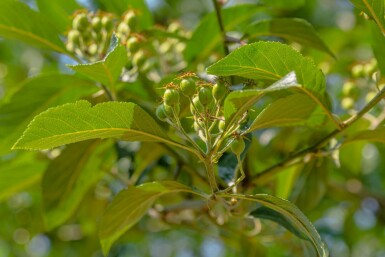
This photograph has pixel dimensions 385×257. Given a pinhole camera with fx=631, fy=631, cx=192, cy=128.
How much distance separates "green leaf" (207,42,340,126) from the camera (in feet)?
4.00

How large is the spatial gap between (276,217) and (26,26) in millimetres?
896

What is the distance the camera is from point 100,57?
73.1 inches

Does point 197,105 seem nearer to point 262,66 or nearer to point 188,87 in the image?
point 188,87

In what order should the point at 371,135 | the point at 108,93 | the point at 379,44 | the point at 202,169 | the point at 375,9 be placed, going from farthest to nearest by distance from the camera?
the point at 202,169
the point at 108,93
the point at 371,135
the point at 379,44
the point at 375,9

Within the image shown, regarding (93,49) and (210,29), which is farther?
(210,29)

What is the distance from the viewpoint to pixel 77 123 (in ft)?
4.03

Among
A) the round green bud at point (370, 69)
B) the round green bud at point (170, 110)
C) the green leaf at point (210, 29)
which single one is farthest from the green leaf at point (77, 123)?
the round green bud at point (370, 69)

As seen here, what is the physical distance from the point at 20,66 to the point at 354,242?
2.11 m

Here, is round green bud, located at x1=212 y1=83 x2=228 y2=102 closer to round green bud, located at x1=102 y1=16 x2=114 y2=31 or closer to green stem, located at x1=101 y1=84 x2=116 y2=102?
green stem, located at x1=101 y1=84 x2=116 y2=102

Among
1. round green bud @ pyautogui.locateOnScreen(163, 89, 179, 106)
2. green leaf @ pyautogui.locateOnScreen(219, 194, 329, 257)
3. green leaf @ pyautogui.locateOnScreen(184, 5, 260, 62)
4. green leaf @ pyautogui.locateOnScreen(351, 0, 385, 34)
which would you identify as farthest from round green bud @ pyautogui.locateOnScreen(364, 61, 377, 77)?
round green bud @ pyautogui.locateOnScreen(163, 89, 179, 106)

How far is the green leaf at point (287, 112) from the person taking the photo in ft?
4.48

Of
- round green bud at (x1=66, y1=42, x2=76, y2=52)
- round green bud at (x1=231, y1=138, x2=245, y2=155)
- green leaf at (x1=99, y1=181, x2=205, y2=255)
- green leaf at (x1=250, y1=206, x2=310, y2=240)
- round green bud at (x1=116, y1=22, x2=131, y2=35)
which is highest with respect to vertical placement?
round green bud at (x1=66, y1=42, x2=76, y2=52)

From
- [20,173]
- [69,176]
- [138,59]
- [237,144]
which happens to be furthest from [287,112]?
[20,173]

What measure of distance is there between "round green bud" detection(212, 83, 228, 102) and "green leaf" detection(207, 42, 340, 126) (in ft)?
0.16
